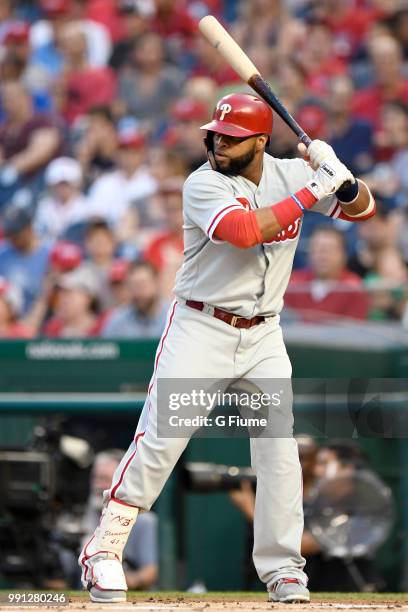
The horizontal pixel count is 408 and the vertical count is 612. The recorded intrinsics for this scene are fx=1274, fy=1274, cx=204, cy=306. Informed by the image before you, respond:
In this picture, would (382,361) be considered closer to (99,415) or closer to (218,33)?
(99,415)

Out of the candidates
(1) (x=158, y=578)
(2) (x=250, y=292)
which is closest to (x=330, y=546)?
(1) (x=158, y=578)

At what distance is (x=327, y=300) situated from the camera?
287 inches

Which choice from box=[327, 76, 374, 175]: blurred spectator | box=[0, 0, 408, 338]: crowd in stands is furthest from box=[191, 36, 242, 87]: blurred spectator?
box=[327, 76, 374, 175]: blurred spectator

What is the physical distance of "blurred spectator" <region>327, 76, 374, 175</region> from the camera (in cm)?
902

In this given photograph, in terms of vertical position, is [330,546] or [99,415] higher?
[99,415]

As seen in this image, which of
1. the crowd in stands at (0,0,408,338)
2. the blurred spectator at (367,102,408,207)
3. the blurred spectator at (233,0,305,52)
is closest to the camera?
the crowd in stands at (0,0,408,338)

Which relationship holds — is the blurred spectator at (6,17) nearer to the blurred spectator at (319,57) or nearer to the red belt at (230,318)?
the blurred spectator at (319,57)

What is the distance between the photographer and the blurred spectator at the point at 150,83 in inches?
413

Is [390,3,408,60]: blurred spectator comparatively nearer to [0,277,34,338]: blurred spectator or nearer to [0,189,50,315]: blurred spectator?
[0,189,50,315]: blurred spectator

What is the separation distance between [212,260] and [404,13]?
612cm

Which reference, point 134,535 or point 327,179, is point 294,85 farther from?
point 327,179

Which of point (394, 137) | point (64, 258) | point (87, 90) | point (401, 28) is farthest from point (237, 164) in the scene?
point (87, 90)

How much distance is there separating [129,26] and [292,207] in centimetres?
739

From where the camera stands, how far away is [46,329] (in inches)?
329
